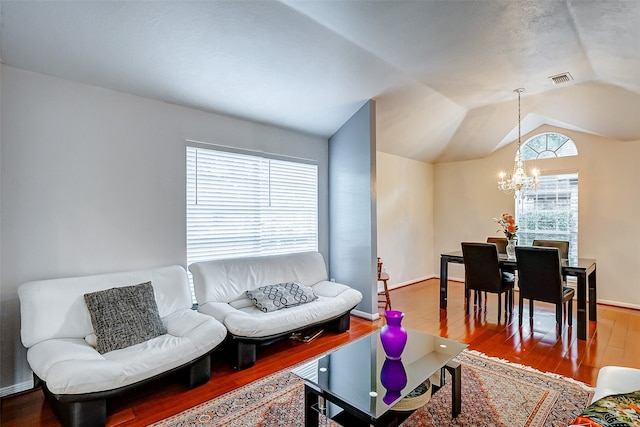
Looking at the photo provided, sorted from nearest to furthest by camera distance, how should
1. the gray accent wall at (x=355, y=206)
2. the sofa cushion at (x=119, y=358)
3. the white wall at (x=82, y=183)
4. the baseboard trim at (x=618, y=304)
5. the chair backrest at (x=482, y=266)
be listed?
the sofa cushion at (x=119, y=358), the white wall at (x=82, y=183), the chair backrest at (x=482, y=266), the gray accent wall at (x=355, y=206), the baseboard trim at (x=618, y=304)

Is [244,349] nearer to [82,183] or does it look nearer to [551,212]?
[82,183]

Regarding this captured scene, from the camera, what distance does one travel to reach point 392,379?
1919 millimetres

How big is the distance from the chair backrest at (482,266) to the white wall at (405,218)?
1659mm

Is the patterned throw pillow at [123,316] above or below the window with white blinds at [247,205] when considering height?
below

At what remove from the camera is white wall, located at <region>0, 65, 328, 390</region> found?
2.52 metres

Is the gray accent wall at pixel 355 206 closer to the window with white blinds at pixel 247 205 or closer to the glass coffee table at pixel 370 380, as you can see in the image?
the window with white blinds at pixel 247 205

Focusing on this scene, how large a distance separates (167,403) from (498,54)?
Answer: 4241mm

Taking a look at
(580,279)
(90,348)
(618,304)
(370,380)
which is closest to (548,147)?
(618,304)

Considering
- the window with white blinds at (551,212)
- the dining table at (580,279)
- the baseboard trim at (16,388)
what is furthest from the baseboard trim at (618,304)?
the baseboard trim at (16,388)

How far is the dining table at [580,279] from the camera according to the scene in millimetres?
3496

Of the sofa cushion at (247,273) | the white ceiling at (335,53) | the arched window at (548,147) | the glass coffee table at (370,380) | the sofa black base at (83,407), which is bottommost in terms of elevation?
the sofa black base at (83,407)

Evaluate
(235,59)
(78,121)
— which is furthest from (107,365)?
(235,59)

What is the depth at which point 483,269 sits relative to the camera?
4.13 metres

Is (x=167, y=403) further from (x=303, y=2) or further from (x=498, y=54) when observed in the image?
(x=498, y=54)
